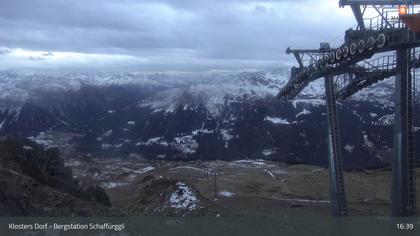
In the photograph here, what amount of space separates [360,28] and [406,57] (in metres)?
3.77

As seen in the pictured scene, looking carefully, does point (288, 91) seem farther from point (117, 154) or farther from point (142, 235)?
point (117, 154)

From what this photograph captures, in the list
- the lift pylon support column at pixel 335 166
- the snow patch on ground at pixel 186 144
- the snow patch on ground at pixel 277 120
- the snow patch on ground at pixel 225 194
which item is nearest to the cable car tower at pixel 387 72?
the lift pylon support column at pixel 335 166

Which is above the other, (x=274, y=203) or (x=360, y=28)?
(x=360, y=28)

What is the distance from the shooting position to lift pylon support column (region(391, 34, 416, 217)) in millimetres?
18797

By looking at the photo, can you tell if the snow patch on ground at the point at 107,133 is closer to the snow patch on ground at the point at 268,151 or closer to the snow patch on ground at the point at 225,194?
the snow patch on ground at the point at 268,151

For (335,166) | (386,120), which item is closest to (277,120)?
(386,120)

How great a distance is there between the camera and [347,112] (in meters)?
132

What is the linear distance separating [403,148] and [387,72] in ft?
16.3

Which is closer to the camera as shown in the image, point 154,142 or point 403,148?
point 403,148

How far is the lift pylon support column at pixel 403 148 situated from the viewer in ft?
61.7

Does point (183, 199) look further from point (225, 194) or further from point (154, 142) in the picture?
point (154, 142)

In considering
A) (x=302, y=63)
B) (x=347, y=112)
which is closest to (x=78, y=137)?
(x=347, y=112)

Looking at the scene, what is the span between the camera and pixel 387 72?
23.0 metres

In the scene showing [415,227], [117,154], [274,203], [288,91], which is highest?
[288,91]
